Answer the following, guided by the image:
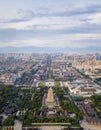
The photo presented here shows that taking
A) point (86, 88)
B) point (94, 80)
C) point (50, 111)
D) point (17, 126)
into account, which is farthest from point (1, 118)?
point (94, 80)

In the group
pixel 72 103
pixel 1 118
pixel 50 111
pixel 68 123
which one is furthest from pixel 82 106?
pixel 1 118

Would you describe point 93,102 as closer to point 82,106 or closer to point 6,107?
point 82,106

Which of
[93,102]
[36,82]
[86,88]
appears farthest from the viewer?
[36,82]

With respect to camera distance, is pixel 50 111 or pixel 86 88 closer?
pixel 50 111

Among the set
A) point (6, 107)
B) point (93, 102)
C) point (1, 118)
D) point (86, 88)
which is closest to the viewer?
point (1, 118)

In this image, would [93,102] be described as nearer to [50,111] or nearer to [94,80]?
[50,111]

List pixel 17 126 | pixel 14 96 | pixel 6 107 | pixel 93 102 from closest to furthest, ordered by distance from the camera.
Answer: pixel 17 126, pixel 6 107, pixel 93 102, pixel 14 96

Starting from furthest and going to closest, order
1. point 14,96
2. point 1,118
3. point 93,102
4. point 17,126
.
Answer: point 14,96 → point 93,102 → point 1,118 → point 17,126

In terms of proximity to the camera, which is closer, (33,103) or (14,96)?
(33,103)
